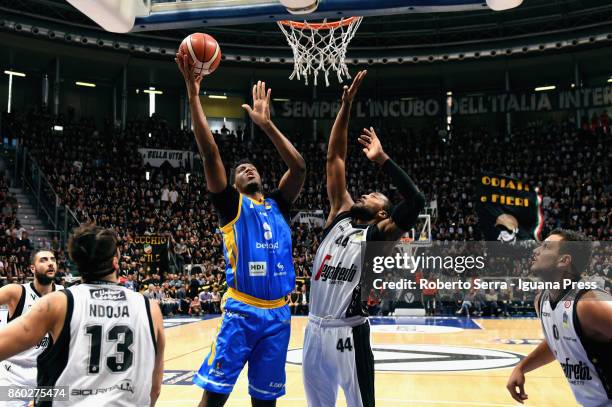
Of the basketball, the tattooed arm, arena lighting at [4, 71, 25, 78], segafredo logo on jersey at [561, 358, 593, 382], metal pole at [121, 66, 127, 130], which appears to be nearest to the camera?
the tattooed arm

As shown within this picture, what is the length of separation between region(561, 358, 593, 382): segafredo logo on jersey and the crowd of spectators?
645 inches

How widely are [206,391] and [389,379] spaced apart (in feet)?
16.2

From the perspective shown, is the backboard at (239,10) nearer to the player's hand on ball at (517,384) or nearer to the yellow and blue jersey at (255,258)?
the yellow and blue jersey at (255,258)

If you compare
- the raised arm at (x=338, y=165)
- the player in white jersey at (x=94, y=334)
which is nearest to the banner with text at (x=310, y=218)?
the raised arm at (x=338, y=165)

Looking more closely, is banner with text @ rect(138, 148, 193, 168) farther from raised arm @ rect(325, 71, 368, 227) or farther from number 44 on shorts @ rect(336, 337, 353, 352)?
number 44 on shorts @ rect(336, 337, 353, 352)

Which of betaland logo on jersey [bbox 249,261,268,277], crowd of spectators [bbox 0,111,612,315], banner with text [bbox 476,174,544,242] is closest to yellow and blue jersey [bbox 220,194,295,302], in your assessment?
betaland logo on jersey [bbox 249,261,268,277]

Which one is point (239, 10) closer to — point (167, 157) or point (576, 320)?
point (576, 320)

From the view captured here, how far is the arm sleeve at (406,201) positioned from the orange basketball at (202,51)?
6.57 feet

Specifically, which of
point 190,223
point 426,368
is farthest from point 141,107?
point 426,368

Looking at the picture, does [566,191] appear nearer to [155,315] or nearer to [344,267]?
[344,267]

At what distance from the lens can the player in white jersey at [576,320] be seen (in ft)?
10.4

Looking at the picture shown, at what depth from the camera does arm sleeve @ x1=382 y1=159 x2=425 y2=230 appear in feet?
13.3

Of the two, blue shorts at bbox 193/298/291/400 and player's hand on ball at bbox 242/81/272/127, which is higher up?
player's hand on ball at bbox 242/81/272/127

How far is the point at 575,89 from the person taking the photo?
29.2 m
